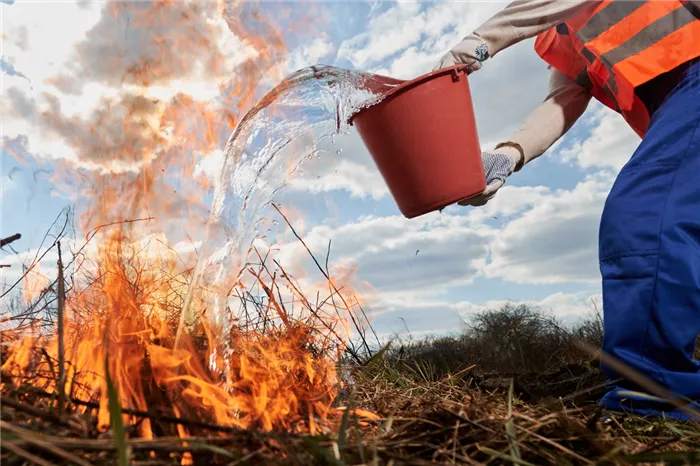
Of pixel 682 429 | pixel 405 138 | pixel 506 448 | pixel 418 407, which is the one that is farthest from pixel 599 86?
pixel 506 448

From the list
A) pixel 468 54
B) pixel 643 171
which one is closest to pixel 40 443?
pixel 468 54

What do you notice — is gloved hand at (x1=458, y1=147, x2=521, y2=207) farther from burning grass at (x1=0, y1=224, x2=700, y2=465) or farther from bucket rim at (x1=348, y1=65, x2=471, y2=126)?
burning grass at (x1=0, y1=224, x2=700, y2=465)

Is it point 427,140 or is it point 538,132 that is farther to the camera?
point 538,132

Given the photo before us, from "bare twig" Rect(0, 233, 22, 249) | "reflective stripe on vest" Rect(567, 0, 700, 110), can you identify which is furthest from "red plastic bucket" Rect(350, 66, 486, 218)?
"bare twig" Rect(0, 233, 22, 249)

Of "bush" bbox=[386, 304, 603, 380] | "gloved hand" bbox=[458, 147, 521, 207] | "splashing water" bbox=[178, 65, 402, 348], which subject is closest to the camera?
"splashing water" bbox=[178, 65, 402, 348]

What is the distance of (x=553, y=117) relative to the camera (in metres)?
2.59

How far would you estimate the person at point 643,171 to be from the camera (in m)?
1.88

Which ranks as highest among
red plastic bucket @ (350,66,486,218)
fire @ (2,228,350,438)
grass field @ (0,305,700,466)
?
red plastic bucket @ (350,66,486,218)

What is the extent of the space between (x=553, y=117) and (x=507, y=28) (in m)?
A: 0.60

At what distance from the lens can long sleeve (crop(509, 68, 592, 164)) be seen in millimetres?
2500

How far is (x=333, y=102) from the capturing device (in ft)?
6.54

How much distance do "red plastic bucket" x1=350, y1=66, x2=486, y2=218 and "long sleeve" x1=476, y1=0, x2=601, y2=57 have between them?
1.07 feet

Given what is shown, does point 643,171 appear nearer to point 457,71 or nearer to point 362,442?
point 457,71

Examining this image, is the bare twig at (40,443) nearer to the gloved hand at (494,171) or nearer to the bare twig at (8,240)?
the bare twig at (8,240)
